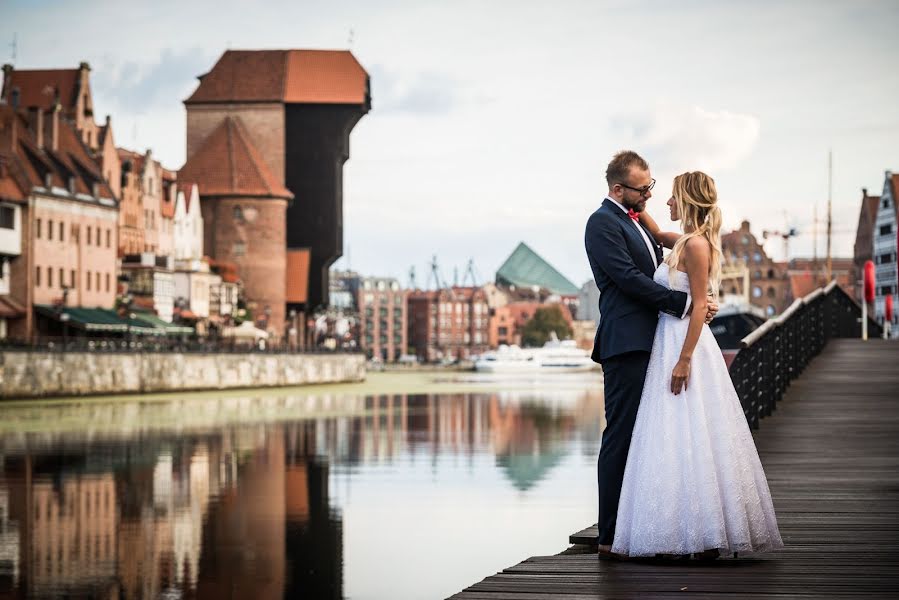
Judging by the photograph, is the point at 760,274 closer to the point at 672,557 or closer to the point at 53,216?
the point at 53,216

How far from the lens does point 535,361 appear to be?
593 ft

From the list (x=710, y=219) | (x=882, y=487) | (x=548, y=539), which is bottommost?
(x=548, y=539)

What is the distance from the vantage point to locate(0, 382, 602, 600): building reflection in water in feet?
56.8

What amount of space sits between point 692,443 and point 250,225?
327ft

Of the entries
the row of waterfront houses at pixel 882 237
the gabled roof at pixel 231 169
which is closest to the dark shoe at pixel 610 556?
the gabled roof at pixel 231 169

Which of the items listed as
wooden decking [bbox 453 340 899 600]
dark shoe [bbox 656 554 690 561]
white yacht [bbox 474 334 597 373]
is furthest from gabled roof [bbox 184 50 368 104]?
dark shoe [bbox 656 554 690 561]

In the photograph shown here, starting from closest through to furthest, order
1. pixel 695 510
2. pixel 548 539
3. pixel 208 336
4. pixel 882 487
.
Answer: pixel 695 510 → pixel 882 487 → pixel 548 539 → pixel 208 336

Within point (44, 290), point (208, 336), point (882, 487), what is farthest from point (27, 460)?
point (208, 336)

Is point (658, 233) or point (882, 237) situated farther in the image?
point (882, 237)

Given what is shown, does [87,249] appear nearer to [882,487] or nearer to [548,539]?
[548,539]

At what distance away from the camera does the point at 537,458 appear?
35.4 meters

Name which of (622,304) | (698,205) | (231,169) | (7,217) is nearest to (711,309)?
(622,304)

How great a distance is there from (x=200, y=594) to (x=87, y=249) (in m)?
63.5

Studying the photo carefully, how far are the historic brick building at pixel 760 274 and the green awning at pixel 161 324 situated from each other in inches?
2944
